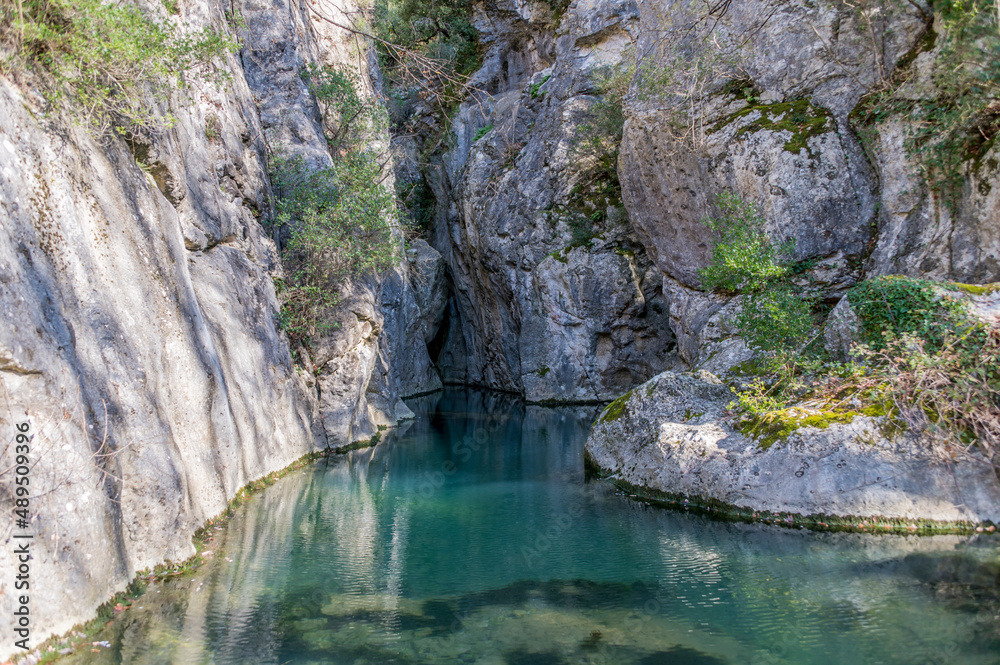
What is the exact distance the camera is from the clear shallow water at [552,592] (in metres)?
5.58

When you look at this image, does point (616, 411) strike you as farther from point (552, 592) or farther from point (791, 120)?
point (791, 120)

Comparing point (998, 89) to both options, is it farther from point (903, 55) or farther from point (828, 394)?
point (828, 394)

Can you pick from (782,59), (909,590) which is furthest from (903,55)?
(909,590)

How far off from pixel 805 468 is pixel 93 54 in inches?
401

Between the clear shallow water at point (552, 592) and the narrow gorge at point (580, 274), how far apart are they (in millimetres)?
239

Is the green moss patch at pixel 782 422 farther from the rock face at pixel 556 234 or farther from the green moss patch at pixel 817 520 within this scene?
the rock face at pixel 556 234

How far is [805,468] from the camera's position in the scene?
9.08 meters

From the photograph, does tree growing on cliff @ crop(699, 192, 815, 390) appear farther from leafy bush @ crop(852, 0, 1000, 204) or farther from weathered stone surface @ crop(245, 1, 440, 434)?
weathered stone surface @ crop(245, 1, 440, 434)

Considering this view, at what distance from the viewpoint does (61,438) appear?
18.2 ft

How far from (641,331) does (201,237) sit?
1694cm

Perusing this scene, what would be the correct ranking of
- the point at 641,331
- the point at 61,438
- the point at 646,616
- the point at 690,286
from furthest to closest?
the point at 641,331, the point at 690,286, the point at 646,616, the point at 61,438

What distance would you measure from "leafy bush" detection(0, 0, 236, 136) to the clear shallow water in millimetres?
5436

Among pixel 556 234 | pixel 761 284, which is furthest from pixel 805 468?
pixel 556 234

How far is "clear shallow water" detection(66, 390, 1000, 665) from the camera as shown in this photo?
18.3ft
